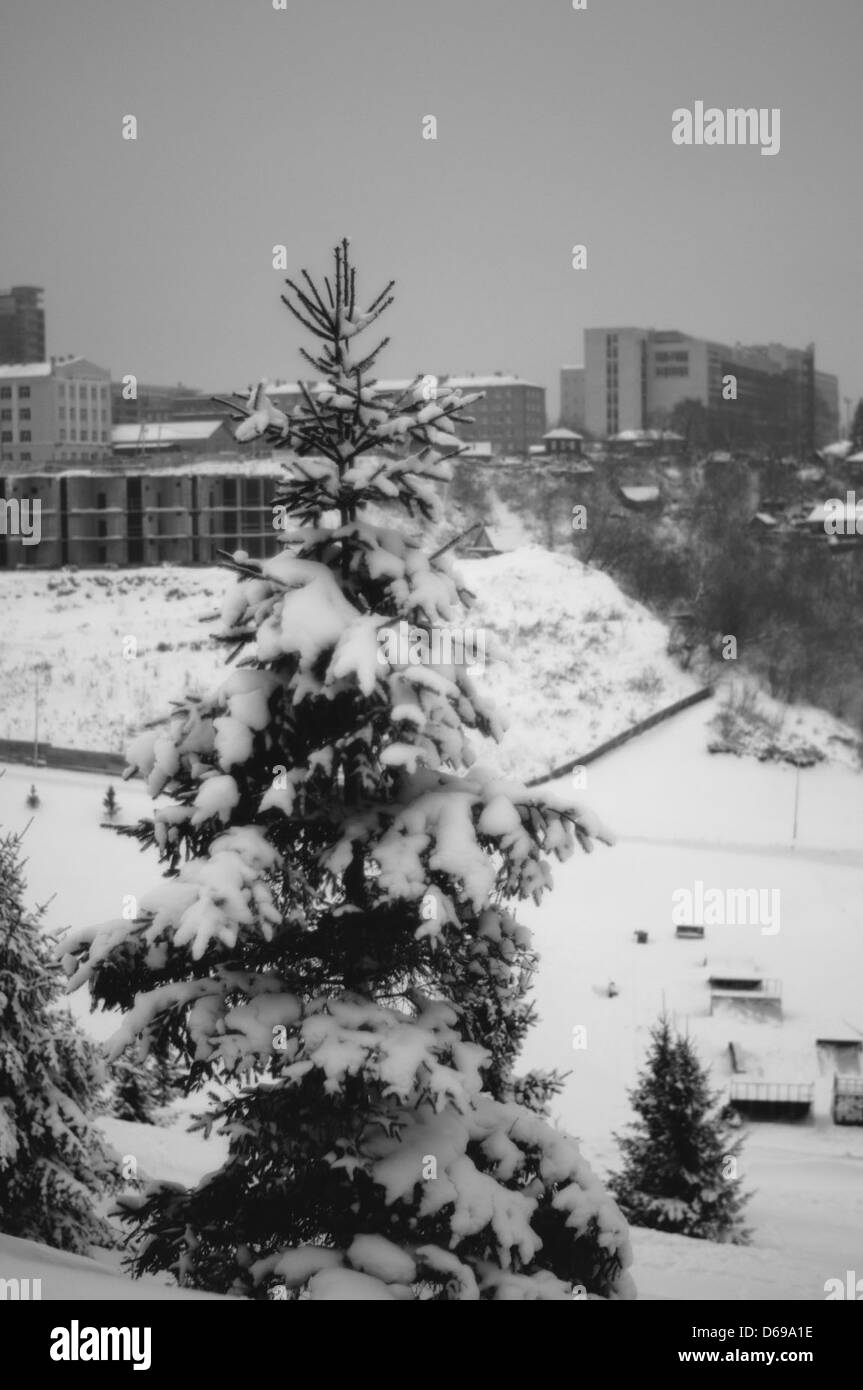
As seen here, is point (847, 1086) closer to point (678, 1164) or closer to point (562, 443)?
point (678, 1164)

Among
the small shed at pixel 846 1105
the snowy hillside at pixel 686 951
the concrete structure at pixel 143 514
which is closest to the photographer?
the snowy hillside at pixel 686 951

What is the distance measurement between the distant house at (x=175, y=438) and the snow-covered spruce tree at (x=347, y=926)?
98.5 ft

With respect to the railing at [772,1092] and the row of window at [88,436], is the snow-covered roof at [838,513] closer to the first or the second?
the row of window at [88,436]

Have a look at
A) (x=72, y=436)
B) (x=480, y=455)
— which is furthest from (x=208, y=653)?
(x=480, y=455)

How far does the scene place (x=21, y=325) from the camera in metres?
18.4

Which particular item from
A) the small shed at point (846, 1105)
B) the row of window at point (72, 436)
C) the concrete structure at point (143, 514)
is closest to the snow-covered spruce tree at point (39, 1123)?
the small shed at point (846, 1105)

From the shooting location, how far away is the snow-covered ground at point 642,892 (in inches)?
398

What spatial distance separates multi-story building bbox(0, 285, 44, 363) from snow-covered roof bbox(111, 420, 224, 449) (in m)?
14.5

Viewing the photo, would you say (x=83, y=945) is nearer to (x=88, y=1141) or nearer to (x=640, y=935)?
(x=88, y=1141)

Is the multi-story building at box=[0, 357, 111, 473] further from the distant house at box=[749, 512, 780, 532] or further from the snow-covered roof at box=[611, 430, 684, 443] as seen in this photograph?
the snow-covered roof at box=[611, 430, 684, 443]

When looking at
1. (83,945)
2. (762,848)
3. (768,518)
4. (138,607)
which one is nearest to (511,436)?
(768,518)

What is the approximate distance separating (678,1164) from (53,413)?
59.6 ft
